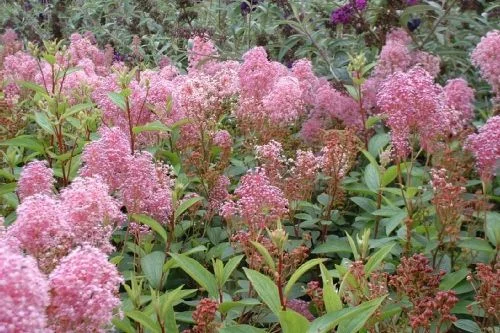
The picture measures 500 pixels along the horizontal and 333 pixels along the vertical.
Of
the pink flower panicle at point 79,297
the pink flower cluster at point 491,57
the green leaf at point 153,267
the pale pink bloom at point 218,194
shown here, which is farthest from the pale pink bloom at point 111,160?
the pink flower cluster at point 491,57

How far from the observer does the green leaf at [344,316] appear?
4.62 feet

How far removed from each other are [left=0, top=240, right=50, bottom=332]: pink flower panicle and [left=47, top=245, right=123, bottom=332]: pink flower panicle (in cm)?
7

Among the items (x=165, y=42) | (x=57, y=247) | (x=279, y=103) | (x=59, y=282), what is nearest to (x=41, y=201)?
(x=57, y=247)

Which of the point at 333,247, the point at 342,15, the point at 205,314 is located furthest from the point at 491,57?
the point at 205,314

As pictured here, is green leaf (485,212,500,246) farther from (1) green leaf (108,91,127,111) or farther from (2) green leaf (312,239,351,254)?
(1) green leaf (108,91,127,111)

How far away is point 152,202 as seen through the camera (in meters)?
1.99

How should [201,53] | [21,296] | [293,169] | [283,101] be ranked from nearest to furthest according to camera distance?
1. [21,296]
2. [293,169]
3. [283,101]
4. [201,53]

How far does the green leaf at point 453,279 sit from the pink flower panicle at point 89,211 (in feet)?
3.23

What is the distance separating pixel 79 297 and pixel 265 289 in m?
0.56

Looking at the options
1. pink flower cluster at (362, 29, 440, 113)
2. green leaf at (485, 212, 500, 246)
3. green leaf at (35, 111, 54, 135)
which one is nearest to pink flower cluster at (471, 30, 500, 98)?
pink flower cluster at (362, 29, 440, 113)

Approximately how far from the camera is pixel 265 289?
1573mm

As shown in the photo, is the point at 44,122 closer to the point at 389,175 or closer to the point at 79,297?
the point at 389,175

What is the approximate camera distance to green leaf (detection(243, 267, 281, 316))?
1554 mm

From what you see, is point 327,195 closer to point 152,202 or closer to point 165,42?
point 152,202
